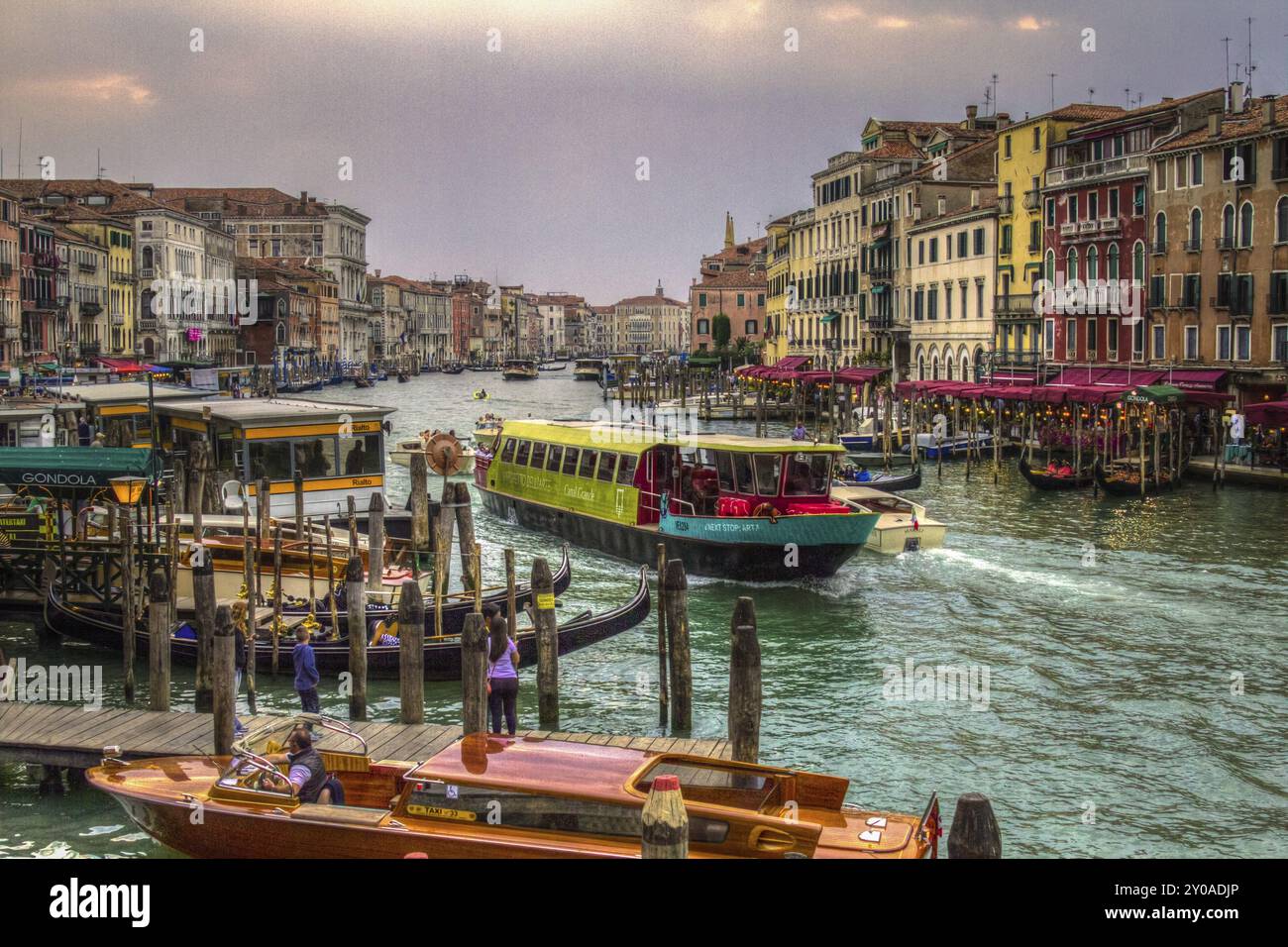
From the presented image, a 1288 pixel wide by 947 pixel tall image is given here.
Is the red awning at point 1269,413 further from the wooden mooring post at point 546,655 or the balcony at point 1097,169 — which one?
the wooden mooring post at point 546,655

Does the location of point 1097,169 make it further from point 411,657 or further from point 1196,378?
point 411,657

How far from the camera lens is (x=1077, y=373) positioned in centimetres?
4609

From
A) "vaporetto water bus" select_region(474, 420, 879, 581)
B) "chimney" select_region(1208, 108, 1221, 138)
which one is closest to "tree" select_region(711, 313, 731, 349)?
"chimney" select_region(1208, 108, 1221, 138)

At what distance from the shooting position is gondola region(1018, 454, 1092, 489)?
1372 inches

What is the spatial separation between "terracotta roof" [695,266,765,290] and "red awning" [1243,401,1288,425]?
70557 mm

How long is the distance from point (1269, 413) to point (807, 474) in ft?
54.5

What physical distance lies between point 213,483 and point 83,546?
6819mm

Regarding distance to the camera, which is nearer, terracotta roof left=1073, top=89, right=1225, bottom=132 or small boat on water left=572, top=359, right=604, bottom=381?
terracotta roof left=1073, top=89, right=1225, bottom=132

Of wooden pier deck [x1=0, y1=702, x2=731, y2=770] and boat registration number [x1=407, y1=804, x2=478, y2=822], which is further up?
boat registration number [x1=407, y1=804, x2=478, y2=822]

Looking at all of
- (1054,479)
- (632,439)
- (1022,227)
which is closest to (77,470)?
(632,439)

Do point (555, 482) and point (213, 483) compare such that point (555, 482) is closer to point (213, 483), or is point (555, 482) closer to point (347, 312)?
point (213, 483)

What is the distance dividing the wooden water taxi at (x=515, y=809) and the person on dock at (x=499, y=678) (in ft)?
8.86

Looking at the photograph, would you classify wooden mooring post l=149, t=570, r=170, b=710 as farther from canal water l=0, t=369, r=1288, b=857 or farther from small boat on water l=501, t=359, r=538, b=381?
small boat on water l=501, t=359, r=538, b=381

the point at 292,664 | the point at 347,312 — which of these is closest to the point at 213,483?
the point at 292,664
